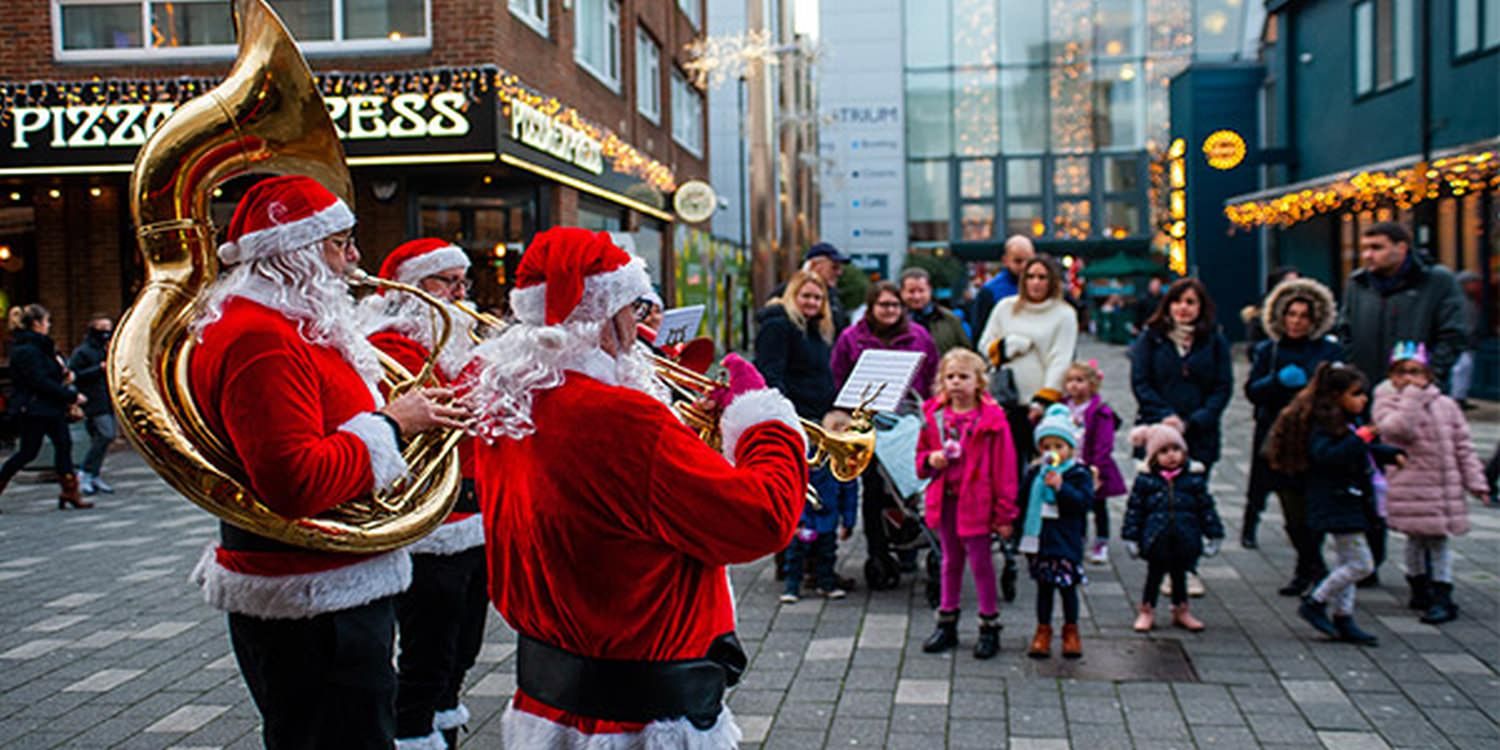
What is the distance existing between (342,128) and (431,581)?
11.3 m

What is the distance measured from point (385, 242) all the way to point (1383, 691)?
13.2 meters

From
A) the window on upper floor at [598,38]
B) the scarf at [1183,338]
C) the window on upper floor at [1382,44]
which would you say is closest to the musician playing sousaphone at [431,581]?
the scarf at [1183,338]

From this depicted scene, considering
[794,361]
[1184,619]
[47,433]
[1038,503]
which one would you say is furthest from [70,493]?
[1184,619]

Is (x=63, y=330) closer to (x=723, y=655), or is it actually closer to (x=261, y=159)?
(x=261, y=159)

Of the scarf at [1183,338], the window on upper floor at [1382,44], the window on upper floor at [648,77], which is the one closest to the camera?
the scarf at [1183,338]

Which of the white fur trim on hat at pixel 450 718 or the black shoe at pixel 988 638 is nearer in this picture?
the white fur trim on hat at pixel 450 718

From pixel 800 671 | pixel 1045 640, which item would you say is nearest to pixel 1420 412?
pixel 1045 640

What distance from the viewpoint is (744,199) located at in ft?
112

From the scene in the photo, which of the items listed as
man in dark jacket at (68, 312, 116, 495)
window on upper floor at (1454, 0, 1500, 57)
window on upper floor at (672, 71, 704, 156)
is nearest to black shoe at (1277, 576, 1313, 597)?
man in dark jacket at (68, 312, 116, 495)

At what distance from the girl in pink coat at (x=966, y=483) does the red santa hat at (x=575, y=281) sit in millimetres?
3424

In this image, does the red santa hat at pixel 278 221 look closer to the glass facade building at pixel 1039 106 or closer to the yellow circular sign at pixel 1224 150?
the yellow circular sign at pixel 1224 150

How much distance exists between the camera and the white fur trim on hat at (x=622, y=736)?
102 inches

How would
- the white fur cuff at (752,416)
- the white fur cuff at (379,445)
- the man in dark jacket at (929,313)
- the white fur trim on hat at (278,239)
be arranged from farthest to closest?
the man in dark jacket at (929,313), the white fur trim on hat at (278,239), the white fur cuff at (379,445), the white fur cuff at (752,416)

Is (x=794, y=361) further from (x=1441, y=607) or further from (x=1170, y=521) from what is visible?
(x=1441, y=607)
